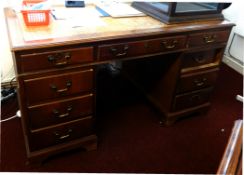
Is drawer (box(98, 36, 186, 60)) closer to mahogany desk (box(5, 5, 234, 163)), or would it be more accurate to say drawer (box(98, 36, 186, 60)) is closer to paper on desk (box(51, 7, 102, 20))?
mahogany desk (box(5, 5, 234, 163))

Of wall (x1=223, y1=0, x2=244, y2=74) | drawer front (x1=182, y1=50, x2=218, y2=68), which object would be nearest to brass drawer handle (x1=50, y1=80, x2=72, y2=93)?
drawer front (x1=182, y1=50, x2=218, y2=68)

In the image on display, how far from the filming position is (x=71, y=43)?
1.14 meters

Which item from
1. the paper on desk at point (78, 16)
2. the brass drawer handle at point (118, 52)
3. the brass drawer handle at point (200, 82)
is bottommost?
the brass drawer handle at point (200, 82)

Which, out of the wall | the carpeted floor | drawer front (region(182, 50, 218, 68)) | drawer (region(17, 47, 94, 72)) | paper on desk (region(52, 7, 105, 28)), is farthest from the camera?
the wall

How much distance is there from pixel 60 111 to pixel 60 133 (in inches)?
6.0

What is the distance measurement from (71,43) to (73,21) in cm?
26

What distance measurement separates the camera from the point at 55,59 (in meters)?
1.15

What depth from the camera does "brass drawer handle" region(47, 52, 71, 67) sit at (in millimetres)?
1139

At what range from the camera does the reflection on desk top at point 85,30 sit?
111 cm

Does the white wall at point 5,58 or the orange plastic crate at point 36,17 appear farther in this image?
the white wall at point 5,58

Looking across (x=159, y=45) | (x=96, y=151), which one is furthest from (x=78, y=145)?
(x=159, y=45)

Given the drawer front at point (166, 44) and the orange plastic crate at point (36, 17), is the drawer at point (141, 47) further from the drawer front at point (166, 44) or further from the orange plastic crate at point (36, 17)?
the orange plastic crate at point (36, 17)

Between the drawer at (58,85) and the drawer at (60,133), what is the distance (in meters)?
0.20

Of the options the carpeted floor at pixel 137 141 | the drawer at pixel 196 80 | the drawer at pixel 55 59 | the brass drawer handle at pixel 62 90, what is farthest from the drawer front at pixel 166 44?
the carpeted floor at pixel 137 141
